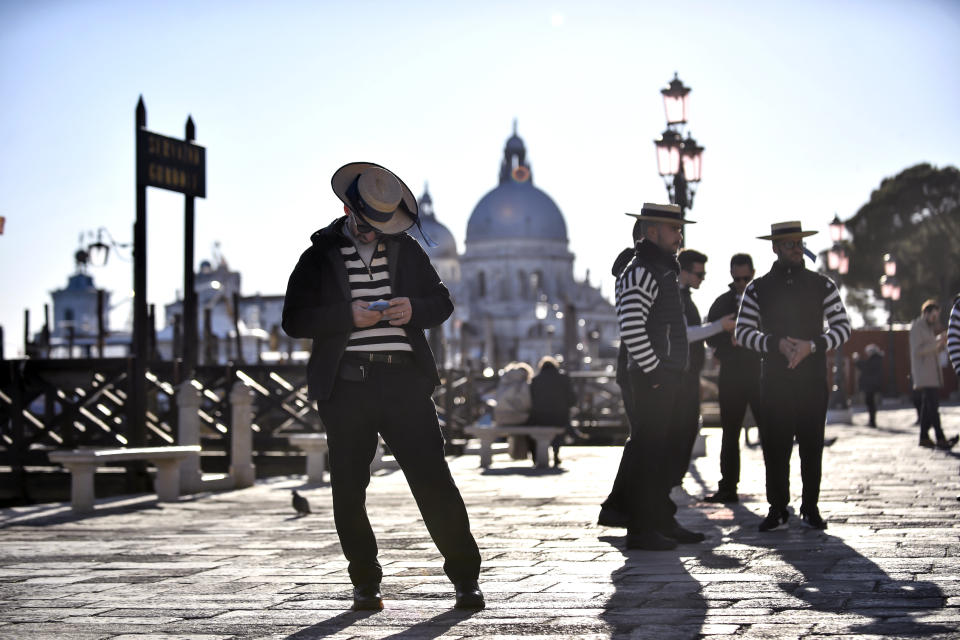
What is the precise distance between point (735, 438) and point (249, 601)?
461 cm

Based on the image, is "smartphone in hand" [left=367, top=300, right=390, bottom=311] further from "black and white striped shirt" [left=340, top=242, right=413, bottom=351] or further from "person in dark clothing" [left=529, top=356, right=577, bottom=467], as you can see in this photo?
"person in dark clothing" [left=529, top=356, right=577, bottom=467]

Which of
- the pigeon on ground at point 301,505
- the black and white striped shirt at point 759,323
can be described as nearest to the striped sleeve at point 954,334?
the black and white striped shirt at point 759,323

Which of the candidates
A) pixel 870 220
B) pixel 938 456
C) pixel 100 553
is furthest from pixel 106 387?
pixel 870 220

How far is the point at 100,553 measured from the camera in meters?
6.72

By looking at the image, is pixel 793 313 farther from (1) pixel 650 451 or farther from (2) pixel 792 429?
(1) pixel 650 451

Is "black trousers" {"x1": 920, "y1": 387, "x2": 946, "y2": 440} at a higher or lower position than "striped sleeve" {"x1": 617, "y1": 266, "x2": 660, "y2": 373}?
lower

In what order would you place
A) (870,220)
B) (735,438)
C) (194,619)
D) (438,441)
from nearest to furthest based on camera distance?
(194,619)
(438,441)
(735,438)
(870,220)

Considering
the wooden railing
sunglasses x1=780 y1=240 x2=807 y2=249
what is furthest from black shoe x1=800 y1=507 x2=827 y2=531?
the wooden railing

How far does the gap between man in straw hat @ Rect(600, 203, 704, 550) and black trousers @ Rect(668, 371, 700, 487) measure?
138mm

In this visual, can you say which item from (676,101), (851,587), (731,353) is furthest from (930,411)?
(851,587)

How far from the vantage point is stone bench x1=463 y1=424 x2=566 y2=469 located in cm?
1353

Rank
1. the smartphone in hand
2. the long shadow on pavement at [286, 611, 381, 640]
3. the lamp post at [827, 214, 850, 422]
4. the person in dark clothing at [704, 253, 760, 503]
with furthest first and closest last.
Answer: the lamp post at [827, 214, 850, 422] → the person in dark clothing at [704, 253, 760, 503] → the smartphone in hand → the long shadow on pavement at [286, 611, 381, 640]

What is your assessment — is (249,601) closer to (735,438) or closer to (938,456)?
(735,438)

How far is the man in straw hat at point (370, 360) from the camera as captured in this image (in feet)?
15.5
